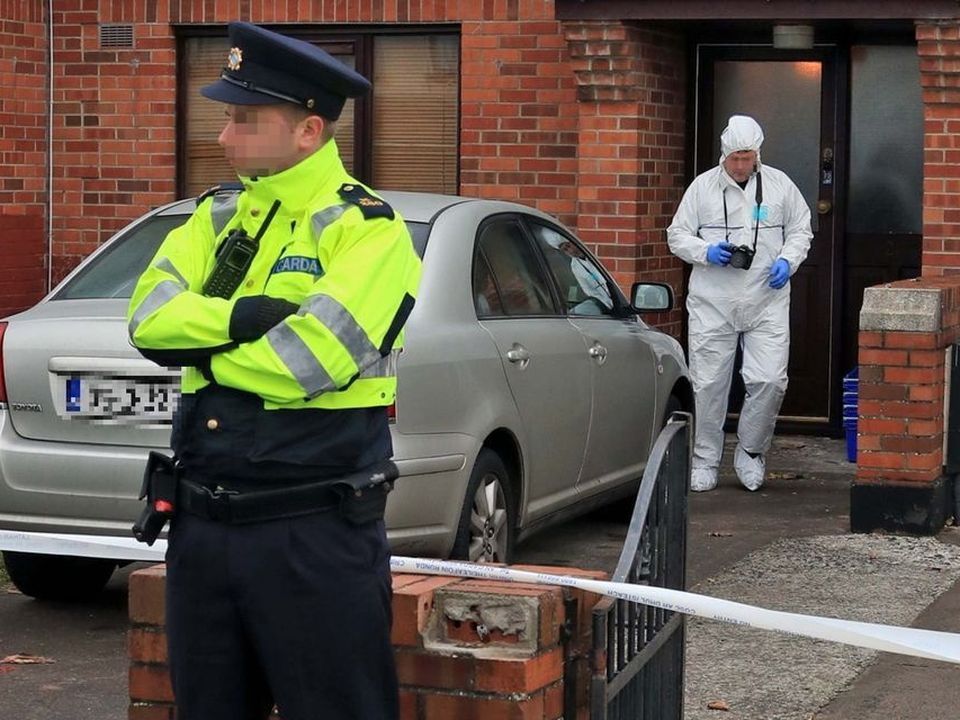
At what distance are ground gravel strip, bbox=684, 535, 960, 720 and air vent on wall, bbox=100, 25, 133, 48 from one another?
19.6 feet

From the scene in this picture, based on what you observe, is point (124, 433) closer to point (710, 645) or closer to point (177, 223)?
point (177, 223)

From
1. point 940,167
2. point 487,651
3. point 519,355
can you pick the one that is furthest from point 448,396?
point 940,167

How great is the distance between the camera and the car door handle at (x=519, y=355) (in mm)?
7086

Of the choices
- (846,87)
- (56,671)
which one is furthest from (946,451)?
(56,671)

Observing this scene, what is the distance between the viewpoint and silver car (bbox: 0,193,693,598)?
6305 millimetres

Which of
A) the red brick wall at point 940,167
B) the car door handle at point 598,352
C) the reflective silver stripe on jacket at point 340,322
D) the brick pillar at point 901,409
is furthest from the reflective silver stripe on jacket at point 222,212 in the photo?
the red brick wall at point 940,167

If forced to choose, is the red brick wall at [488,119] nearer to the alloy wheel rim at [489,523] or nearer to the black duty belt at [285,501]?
the alloy wheel rim at [489,523]

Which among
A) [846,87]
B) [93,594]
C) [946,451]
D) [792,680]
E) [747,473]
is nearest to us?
[792,680]

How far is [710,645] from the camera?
21.2ft

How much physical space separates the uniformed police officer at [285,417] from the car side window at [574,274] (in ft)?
14.9

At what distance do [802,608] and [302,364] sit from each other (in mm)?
4183

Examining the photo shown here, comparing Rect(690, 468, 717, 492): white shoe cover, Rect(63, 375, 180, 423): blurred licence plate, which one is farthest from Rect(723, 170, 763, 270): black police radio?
Rect(63, 375, 180, 423): blurred licence plate

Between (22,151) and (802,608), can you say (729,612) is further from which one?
(22,151)

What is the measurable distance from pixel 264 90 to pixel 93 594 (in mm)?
4359
